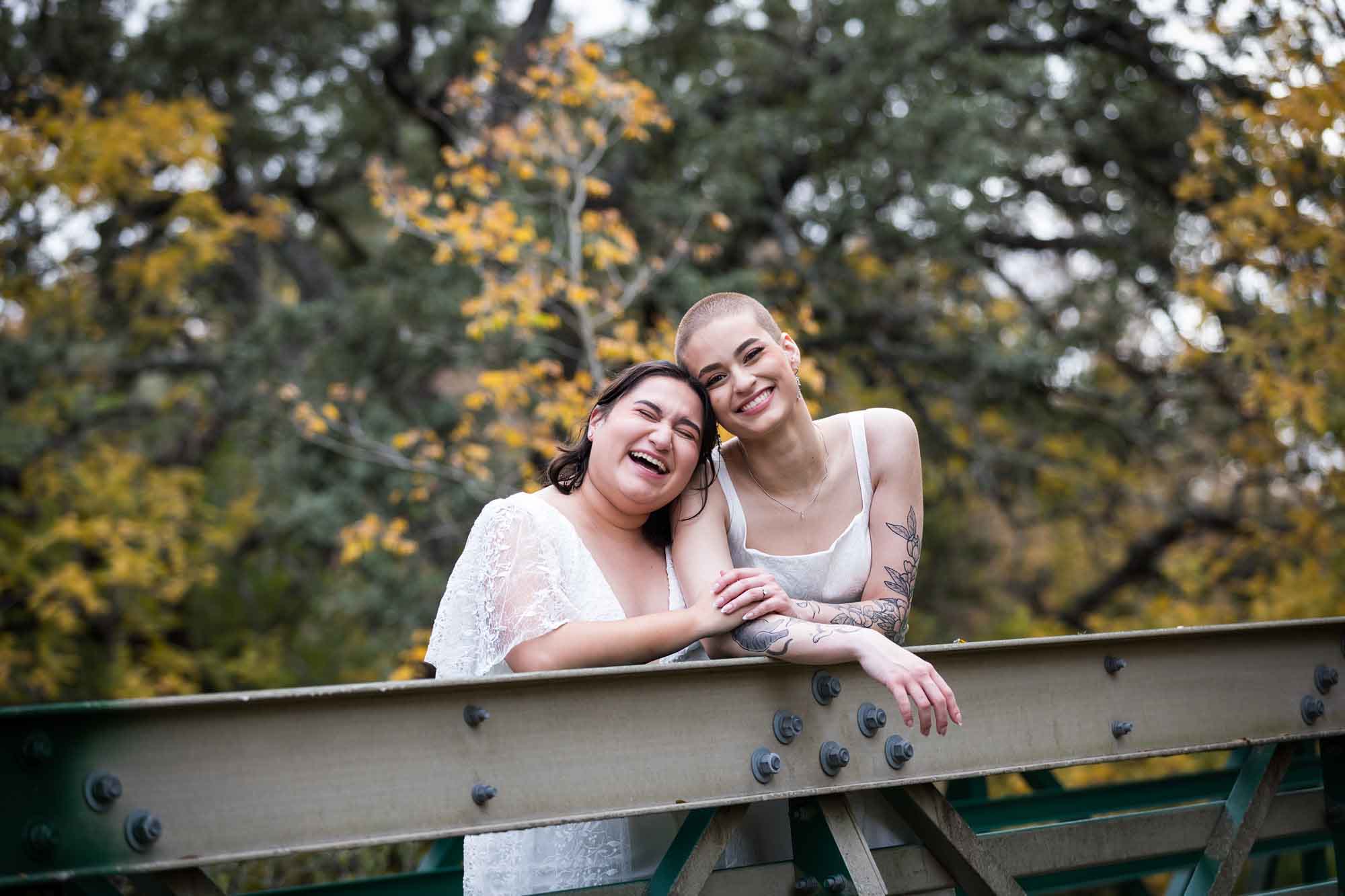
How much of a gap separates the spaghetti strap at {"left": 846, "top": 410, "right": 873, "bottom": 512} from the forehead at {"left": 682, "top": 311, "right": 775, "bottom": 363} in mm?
369

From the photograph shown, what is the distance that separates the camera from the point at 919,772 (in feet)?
8.60

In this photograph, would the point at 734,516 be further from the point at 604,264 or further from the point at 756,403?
the point at 604,264

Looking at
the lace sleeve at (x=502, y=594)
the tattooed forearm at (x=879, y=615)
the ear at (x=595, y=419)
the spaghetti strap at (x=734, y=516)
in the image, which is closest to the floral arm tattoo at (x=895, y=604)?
the tattooed forearm at (x=879, y=615)

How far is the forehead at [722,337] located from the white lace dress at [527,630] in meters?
0.62

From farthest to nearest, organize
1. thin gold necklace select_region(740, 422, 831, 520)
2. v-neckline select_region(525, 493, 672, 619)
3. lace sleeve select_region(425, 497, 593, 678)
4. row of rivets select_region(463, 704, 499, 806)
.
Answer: thin gold necklace select_region(740, 422, 831, 520), v-neckline select_region(525, 493, 672, 619), lace sleeve select_region(425, 497, 593, 678), row of rivets select_region(463, 704, 499, 806)

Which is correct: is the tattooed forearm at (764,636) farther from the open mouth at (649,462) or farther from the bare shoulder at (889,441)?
the bare shoulder at (889,441)

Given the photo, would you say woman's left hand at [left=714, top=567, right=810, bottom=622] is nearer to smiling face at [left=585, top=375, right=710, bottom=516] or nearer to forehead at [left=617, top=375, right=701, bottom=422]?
smiling face at [left=585, top=375, right=710, bottom=516]

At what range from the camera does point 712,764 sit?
2.40 metres

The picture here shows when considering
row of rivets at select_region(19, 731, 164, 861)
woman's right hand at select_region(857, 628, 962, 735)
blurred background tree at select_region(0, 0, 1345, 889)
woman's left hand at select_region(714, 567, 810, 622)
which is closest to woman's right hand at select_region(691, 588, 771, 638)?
woman's left hand at select_region(714, 567, 810, 622)

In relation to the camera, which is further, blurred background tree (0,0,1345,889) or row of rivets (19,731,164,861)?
blurred background tree (0,0,1345,889)

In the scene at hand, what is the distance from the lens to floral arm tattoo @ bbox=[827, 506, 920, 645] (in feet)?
10.3

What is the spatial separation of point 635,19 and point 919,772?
958cm

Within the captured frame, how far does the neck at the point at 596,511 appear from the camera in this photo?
324 centimetres

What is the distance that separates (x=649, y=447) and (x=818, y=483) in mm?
568
